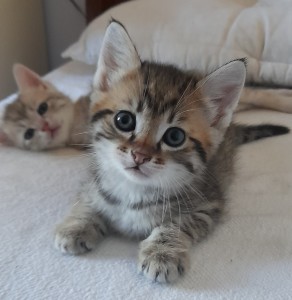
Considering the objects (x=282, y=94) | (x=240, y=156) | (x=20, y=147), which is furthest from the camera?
(x=282, y=94)

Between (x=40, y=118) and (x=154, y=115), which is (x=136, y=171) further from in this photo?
(x=40, y=118)

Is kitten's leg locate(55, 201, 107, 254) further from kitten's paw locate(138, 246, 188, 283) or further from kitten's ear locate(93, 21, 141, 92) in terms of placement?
kitten's ear locate(93, 21, 141, 92)

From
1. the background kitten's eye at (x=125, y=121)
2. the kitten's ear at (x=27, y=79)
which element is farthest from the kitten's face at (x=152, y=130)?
the kitten's ear at (x=27, y=79)

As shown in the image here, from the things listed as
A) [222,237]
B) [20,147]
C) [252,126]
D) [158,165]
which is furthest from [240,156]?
[20,147]

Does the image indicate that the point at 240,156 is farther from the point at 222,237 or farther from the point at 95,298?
the point at 95,298

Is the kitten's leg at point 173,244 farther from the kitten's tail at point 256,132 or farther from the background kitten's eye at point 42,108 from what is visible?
the background kitten's eye at point 42,108

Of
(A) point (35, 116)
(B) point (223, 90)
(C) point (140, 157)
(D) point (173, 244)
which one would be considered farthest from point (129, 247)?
(A) point (35, 116)
